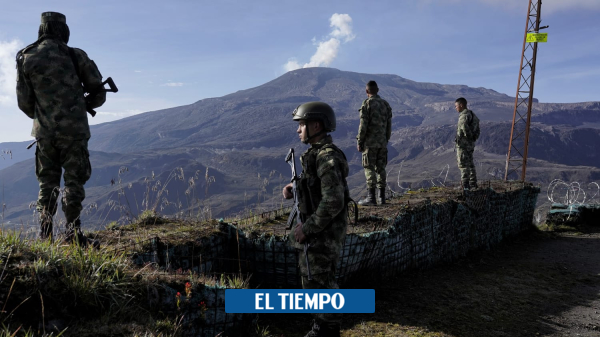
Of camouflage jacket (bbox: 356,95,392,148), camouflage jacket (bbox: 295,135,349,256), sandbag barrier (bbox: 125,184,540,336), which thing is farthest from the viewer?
camouflage jacket (bbox: 356,95,392,148)

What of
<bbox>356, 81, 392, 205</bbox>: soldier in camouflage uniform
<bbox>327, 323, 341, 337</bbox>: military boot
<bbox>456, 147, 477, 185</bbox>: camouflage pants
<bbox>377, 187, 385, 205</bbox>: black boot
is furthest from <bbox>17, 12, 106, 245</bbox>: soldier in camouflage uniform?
<bbox>456, 147, 477, 185</bbox>: camouflage pants

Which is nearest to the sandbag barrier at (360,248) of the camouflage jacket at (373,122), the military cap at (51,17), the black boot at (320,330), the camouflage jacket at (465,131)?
the black boot at (320,330)

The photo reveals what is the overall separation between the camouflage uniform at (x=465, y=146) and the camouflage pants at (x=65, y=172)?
8.84 meters

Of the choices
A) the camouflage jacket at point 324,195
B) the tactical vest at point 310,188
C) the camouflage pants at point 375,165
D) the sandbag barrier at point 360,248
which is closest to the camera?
the camouflage jacket at point 324,195

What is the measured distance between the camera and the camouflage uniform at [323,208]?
339 cm

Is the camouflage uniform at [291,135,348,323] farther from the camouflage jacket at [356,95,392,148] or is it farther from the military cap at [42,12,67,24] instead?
the camouflage jacket at [356,95,392,148]

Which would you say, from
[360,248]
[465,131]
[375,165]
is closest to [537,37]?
[465,131]

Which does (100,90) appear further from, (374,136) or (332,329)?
(374,136)

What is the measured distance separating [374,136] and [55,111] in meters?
5.85

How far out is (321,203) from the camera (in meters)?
3.41

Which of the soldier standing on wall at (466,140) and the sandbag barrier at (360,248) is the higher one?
the soldier standing on wall at (466,140)

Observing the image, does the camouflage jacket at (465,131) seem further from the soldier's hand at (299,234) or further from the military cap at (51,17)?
the military cap at (51,17)

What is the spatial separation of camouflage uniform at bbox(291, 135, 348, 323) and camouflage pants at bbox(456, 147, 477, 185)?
7.96m

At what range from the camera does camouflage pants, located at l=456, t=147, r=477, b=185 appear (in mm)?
10625
